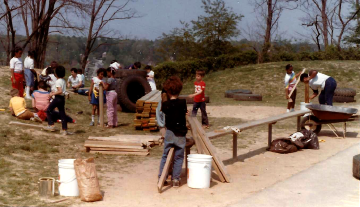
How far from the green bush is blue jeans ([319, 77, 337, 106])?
16975 mm

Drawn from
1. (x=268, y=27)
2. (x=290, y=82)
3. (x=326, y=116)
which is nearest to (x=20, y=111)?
(x=326, y=116)

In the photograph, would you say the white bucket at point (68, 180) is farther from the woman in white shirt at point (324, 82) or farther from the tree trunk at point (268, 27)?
the tree trunk at point (268, 27)

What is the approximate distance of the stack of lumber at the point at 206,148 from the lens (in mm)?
7441

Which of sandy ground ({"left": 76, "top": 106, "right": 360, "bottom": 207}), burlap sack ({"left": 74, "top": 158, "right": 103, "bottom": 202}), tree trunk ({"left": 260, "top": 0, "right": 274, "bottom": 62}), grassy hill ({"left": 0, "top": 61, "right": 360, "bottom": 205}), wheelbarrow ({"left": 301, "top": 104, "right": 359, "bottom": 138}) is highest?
tree trunk ({"left": 260, "top": 0, "right": 274, "bottom": 62})

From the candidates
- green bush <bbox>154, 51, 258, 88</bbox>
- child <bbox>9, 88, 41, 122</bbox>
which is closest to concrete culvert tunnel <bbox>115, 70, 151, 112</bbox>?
child <bbox>9, 88, 41, 122</bbox>

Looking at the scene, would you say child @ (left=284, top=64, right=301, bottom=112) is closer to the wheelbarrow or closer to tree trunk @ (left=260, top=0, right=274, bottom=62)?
the wheelbarrow

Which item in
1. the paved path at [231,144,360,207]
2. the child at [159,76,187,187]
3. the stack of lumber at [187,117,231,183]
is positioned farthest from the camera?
the stack of lumber at [187,117,231,183]

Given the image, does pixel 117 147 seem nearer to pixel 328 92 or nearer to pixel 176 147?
pixel 176 147

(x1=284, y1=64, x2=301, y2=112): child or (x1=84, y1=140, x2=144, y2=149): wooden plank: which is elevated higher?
(x1=284, y1=64, x2=301, y2=112): child

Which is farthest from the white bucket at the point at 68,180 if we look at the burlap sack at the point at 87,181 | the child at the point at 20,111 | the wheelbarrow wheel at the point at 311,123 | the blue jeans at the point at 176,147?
the wheelbarrow wheel at the point at 311,123

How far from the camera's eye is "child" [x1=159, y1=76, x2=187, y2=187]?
7.00 m

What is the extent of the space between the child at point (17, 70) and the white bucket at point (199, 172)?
853 cm

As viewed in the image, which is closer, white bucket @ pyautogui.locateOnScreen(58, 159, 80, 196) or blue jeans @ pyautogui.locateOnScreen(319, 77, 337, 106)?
white bucket @ pyautogui.locateOnScreen(58, 159, 80, 196)

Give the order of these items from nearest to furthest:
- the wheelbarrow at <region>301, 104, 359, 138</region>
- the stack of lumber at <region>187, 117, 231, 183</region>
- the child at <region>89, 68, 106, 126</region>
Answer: the stack of lumber at <region>187, 117, 231, 183</region> → the wheelbarrow at <region>301, 104, 359, 138</region> → the child at <region>89, 68, 106, 126</region>
